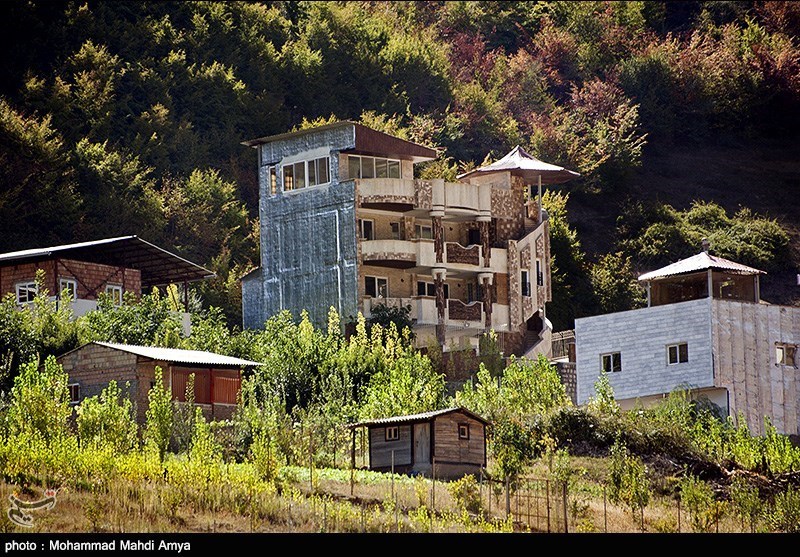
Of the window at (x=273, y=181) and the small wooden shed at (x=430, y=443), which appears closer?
the small wooden shed at (x=430, y=443)

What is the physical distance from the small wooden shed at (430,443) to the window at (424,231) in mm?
21275

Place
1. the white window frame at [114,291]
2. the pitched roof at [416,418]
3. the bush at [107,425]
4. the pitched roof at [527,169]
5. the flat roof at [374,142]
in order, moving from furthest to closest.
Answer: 1. the pitched roof at [527,169]
2. the flat roof at [374,142]
3. the white window frame at [114,291]
4. the pitched roof at [416,418]
5. the bush at [107,425]

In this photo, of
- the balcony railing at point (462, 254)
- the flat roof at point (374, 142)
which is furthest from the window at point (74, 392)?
the balcony railing at point (462, 254)

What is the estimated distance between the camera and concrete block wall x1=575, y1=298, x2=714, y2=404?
65.9 m

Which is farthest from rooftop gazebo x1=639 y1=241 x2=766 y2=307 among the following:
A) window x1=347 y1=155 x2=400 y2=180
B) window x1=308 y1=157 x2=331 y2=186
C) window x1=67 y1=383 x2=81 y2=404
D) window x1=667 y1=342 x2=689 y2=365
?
window x1=67 y1=383 x2=81 y2=404

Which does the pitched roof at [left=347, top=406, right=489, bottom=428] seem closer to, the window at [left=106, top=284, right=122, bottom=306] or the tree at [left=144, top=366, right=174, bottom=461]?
the tree at [left=144, top=366, right=174, bottom=461]

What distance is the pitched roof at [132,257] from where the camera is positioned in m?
70.2

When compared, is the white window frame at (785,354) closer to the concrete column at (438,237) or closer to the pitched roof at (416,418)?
the pitched roof at (416,418)

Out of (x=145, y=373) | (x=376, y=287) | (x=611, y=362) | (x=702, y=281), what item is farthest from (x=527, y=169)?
(x=145, y=373)

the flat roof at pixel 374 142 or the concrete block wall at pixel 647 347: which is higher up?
the flat roof at pixel 374 142

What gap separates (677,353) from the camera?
66.6 meters

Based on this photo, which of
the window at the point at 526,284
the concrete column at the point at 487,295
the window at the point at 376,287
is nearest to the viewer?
the window at the point at 376,287

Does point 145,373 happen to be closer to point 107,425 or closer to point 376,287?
point 107,425

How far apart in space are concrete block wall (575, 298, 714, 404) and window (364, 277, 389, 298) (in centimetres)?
987
